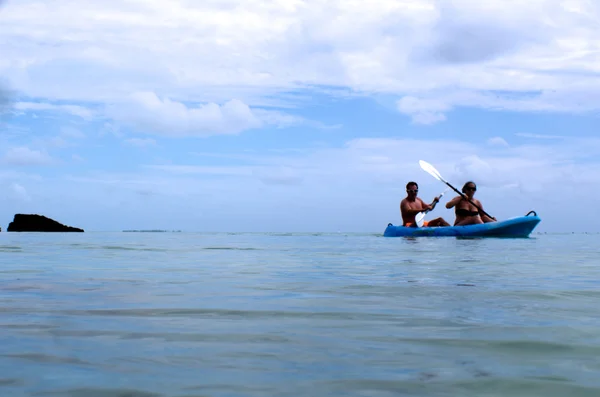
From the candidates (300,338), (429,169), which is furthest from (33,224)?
(300,338)

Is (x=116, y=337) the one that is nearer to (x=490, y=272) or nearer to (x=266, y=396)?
(x=266, y=396)

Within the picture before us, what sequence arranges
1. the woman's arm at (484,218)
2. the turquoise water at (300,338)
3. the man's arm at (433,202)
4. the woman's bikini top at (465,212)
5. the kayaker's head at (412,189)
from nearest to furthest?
1. the turquoise water at (300,338)
2. the woman's bikini top at (465,212)
3. the woman's arm at (484,218)
4. the kayaker's head at (412,189)
5. the man's arm at (433,202)

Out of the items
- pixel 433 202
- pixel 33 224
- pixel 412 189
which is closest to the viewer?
pixel 412 189

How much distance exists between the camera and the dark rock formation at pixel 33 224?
6725 cm

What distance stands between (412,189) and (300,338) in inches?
640

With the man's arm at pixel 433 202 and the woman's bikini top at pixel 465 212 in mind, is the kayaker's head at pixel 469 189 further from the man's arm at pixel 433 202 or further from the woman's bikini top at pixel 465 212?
the man's arm at pixel 433 202

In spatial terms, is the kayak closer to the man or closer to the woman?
the woman

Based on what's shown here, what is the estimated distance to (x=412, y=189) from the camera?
742 inches

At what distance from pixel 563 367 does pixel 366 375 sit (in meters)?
0.70

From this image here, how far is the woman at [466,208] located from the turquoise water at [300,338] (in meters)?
12.2

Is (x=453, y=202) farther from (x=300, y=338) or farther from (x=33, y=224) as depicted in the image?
(x=33, y=224)

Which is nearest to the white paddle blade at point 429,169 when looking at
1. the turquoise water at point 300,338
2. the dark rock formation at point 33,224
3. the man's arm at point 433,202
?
the man's arm at point 433,202

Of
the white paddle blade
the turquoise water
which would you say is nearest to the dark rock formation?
the white paddle blade

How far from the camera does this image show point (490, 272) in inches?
257
